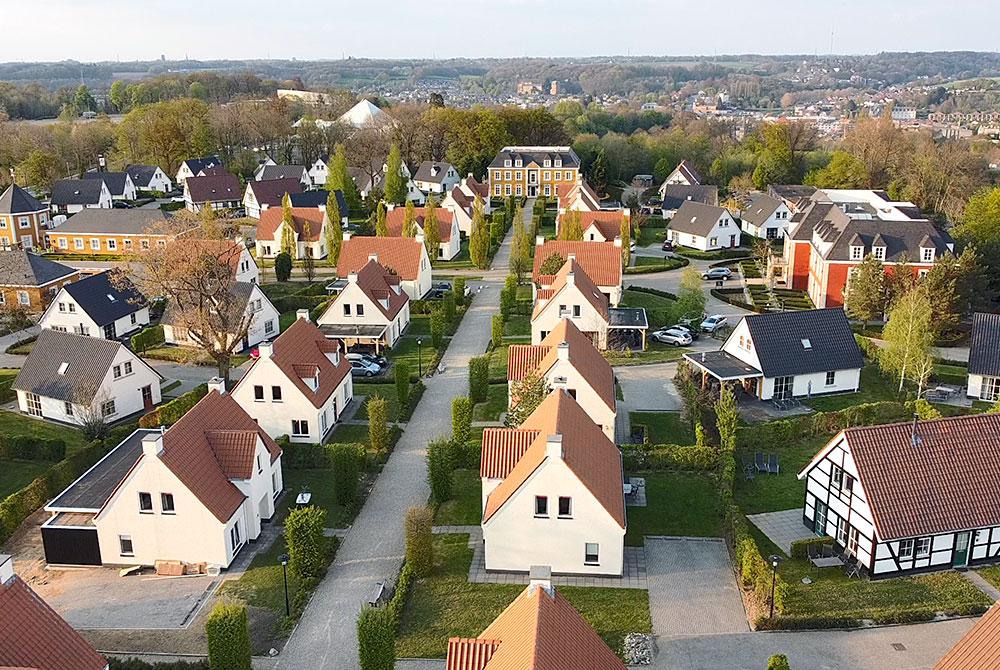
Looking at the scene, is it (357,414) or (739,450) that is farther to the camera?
(357,414)

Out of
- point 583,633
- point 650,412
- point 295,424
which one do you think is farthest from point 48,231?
point 583,633

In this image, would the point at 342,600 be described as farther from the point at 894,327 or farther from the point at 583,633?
the point at 894,327

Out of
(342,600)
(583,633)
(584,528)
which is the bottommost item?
(342,600)

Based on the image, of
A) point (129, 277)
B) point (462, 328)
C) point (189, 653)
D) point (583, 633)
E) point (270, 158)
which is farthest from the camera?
point (270, 158)

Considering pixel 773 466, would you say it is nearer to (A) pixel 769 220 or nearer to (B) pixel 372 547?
(B) pixel 372 547

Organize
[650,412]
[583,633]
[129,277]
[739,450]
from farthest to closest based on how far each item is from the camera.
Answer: [129,277] → [650,412] → [739,450] → [583,633]

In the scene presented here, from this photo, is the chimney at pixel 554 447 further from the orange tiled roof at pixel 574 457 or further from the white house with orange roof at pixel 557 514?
the orange tiled roof at pixel 574 457

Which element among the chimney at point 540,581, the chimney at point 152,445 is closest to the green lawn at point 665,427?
the chimney at point 540,581

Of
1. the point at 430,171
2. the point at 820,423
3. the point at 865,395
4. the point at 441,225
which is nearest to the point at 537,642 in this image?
the point at 820,423

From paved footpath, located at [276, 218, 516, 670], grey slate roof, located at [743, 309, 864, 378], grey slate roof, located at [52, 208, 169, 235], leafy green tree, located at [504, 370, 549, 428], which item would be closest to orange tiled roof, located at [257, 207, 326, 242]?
grey slate roof, located at [52, 208, 169, 235]
